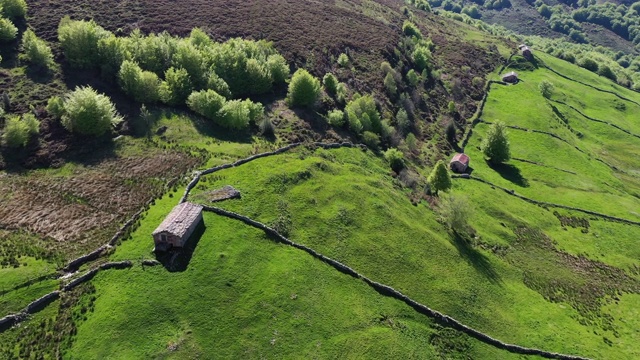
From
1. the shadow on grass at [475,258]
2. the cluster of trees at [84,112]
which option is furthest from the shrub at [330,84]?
the cluster of trees at [84,112]

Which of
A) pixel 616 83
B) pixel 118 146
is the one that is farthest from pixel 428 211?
pixel 616 83

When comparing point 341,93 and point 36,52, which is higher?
point 36,52

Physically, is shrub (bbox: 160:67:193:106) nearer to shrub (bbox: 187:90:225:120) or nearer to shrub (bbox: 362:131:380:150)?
shrub (bbox: 187:90:225:120)

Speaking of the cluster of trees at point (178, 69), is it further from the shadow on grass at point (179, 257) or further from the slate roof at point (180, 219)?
the shadow on grass at point (179, 257)

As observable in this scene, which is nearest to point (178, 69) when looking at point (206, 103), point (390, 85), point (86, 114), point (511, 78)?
point (206, 103)

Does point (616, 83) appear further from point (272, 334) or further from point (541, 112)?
point (272, 334)

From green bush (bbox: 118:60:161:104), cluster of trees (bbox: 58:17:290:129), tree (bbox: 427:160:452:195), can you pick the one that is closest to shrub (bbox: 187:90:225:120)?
cluster of trees (bbox: 58:17:290:129)

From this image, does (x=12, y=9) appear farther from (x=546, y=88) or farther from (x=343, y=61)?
(x=546, y=88)
